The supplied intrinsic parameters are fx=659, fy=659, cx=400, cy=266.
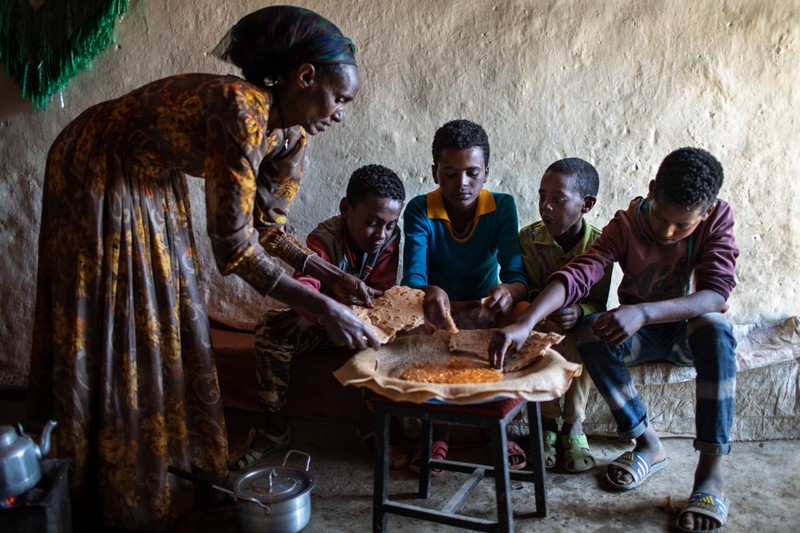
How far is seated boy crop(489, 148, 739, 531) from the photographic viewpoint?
2336 millimetres

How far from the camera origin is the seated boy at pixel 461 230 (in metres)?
2.95

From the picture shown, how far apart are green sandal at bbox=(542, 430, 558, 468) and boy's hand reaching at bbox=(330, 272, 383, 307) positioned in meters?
1.01

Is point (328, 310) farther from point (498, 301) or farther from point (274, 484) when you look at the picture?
point (498, 301)

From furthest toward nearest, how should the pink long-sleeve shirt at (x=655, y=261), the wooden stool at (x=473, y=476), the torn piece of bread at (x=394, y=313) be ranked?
the pink long-sleeve shirt at (x=655, y=261) < the torn piece of bread at (x=394, y=313) < the wooden stool at (x=473, y=476)

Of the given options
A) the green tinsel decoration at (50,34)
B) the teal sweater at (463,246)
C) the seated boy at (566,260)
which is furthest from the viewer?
the green tinsel decoration at (50,34)

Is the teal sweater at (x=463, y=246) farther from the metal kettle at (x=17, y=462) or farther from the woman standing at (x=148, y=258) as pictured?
the metal kettle at (x=17, y=462)

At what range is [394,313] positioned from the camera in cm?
231

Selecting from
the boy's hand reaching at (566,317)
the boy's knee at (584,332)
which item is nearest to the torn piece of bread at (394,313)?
the boy's hand reaching at (566,317)

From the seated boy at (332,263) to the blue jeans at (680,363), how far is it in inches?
37.7

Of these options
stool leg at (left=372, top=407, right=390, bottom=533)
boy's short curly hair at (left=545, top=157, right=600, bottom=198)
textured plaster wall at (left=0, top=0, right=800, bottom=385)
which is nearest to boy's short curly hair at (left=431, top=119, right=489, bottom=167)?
boy's short curly hair at (left=545, top=157, right=600, bottom=198)

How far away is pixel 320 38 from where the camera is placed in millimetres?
2029

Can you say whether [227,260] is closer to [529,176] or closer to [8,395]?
[529,176]

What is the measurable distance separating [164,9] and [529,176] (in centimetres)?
215

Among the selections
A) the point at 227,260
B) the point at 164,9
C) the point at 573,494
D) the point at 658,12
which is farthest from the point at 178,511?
the point at 658,12
